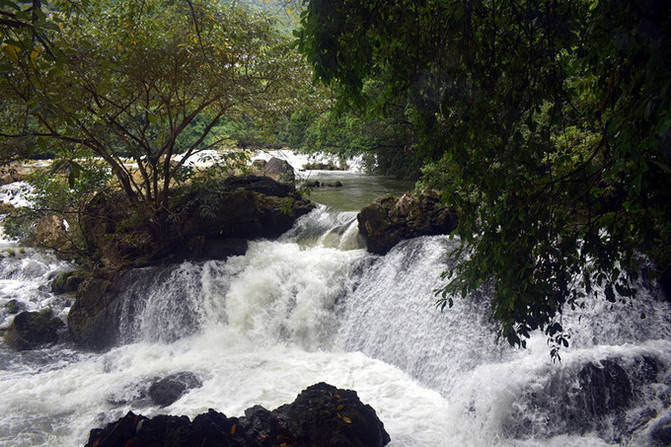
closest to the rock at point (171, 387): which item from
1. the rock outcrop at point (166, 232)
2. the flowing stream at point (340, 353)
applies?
the flowing stream at point (340, 353)

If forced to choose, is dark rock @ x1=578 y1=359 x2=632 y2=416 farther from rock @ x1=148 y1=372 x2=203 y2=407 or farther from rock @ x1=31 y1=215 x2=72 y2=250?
rock @ x1=31 y1=215 x2=72 y2=250

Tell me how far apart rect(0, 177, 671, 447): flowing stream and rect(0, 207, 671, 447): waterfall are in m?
0.02

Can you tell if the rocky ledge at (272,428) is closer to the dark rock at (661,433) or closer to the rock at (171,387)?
the rock at (171,387)

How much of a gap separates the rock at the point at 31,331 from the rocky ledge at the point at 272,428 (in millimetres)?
6017

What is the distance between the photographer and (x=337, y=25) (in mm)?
3170

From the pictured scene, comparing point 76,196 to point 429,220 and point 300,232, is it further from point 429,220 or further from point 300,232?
point 429,220

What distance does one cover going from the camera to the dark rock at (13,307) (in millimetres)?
10062

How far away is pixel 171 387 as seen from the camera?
6.98m

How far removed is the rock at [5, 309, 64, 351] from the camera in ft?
29.5

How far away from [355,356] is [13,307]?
8289 mm

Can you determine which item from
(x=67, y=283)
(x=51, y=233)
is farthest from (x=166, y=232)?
(x=51, y=233)

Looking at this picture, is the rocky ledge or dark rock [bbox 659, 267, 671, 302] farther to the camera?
dark rock [bbox 659, 267, 671, 302]

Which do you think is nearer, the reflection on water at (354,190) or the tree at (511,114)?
the tree at (511,114)

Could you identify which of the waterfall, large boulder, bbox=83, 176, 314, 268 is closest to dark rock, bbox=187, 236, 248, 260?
large boulder, bbox=83, 176, 314, 268
